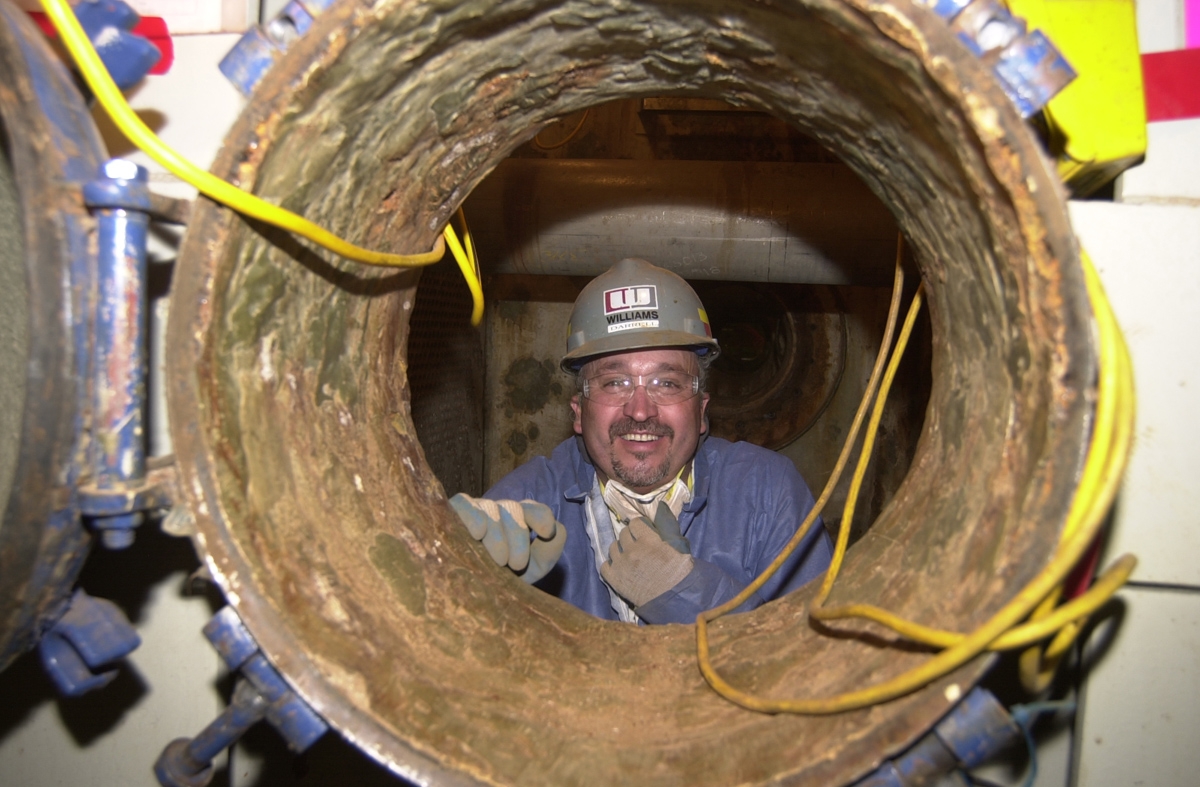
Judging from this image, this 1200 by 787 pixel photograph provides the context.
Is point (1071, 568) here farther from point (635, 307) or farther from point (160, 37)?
point (635, 307)

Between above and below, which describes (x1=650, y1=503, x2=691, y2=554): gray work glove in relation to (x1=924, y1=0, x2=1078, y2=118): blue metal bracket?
below

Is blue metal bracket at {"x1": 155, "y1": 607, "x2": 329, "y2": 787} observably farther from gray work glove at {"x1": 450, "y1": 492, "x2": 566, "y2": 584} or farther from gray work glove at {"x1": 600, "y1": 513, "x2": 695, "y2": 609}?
gray work glove at {"x1": 600, "y1": 513, "x2": 695, "y2": 609}

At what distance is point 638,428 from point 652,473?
17 cm

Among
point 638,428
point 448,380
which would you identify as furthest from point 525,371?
point 638,428

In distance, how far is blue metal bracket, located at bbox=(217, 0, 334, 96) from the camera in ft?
2.44

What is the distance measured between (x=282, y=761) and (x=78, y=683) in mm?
531

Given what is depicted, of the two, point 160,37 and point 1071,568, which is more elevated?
point 160,37

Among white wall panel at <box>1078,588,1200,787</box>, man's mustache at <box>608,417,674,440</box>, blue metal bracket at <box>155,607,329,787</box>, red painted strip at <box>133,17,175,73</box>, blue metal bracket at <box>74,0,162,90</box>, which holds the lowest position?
white wall panel at <box>1078,588,1200,787</box>

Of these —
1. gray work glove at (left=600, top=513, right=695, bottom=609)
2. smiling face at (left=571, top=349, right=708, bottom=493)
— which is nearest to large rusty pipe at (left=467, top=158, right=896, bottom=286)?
smiling face at (left=571, top=349, right=708, bottom=493)

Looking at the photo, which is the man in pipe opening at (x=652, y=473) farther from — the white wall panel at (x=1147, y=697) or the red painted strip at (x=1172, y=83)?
the red painted strip at (x=1172, y=83)

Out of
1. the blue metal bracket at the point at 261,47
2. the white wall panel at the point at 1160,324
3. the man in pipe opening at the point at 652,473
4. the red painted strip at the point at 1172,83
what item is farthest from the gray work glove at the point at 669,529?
the blue metal bracket at the point at 261,47

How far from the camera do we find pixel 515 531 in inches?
63.5

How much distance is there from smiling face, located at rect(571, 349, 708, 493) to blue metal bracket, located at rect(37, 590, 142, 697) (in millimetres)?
1686

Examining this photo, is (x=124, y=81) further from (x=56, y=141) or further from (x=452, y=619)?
(x=452, y=619)
